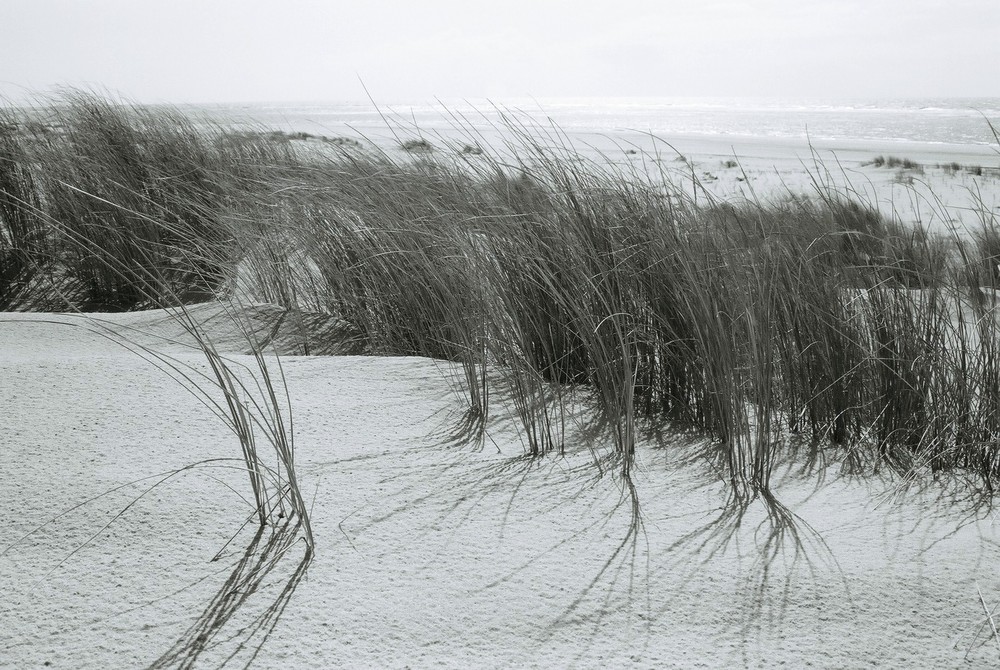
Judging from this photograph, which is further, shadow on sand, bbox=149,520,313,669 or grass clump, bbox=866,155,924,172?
grass clump, bbox=866,155,924,172

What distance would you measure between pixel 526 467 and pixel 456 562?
39cm

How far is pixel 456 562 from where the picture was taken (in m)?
1.21

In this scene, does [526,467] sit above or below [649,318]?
below

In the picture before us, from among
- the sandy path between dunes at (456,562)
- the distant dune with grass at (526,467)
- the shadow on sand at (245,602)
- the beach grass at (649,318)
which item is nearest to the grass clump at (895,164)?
the beach grass at (649,318)

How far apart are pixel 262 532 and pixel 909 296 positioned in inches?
61.9

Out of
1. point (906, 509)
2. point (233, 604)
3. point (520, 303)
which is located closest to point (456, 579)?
point (233, 604)

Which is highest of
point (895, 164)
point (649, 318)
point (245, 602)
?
point (895, 164)

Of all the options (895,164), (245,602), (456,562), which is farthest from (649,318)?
(895,164)

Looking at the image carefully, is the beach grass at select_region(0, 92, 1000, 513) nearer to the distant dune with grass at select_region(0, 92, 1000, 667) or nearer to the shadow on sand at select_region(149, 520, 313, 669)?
the distant dune with grass at select_region(0, 92, 1000, 667)

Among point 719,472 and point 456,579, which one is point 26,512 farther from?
point 719,472

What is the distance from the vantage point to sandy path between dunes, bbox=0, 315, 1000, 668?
102 cm

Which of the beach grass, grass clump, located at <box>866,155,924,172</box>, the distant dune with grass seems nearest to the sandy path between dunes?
the distant dune with grass

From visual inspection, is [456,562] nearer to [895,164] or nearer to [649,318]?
[649,318]

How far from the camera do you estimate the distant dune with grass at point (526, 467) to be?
106 cm
